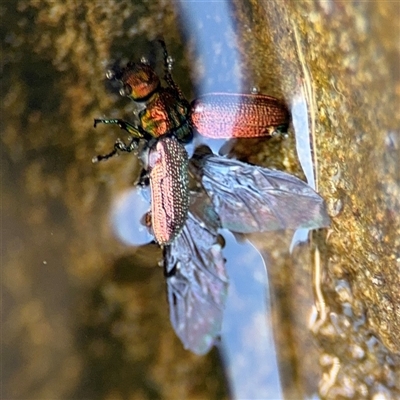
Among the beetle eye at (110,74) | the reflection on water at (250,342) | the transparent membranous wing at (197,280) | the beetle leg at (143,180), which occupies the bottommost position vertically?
the reflection on water at (250,342)

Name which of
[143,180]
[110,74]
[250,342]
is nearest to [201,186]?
[143,180]

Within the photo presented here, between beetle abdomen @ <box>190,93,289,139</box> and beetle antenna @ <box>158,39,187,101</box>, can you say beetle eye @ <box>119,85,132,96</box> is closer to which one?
beetle antenna @ <box>158,39,187,101</box>

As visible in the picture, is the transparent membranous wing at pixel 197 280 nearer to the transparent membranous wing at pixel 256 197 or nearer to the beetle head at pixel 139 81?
the transparent membranous wing at pixel 256 197

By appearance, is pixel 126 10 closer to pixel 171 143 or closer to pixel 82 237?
pixel 171 143

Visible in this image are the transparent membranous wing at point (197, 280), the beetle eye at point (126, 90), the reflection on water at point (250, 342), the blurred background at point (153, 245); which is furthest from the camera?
the reflection on water at point (250, 342)

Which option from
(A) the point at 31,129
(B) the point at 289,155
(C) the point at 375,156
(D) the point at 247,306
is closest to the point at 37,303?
(A) the point at 31,129

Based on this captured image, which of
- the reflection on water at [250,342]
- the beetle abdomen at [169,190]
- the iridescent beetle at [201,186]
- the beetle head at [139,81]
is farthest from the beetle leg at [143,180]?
the reflection on water at [250,342]

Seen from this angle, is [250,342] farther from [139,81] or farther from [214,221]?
[139,81]
